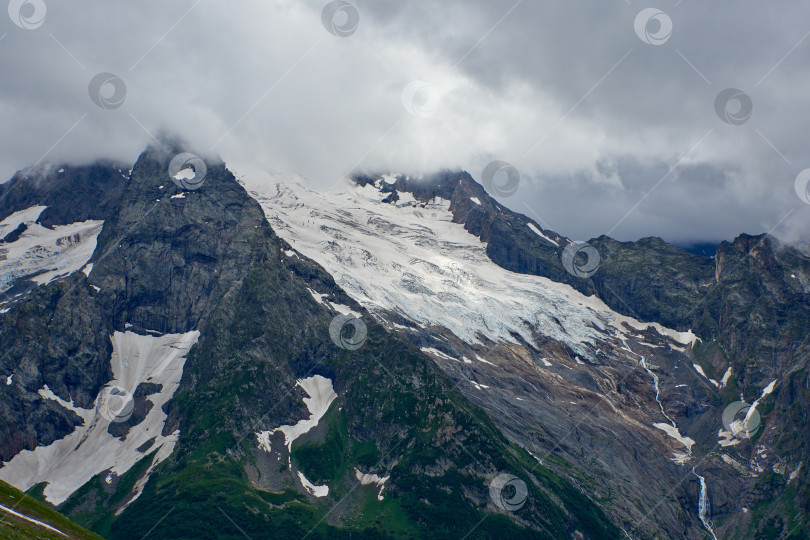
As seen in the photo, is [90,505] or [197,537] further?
[90,505]

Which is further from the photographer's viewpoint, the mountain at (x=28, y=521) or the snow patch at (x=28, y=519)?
the snow patch at (x=28, y=519)

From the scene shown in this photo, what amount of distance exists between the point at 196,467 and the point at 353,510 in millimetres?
51920

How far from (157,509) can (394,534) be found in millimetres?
69560

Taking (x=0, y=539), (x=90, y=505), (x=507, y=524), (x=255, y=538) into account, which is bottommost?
(x=90, y=505)

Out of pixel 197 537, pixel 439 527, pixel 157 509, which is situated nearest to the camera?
pixel 197 537

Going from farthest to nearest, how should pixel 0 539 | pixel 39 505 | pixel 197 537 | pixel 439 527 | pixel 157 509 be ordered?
pixel 439 527
pixel 157 509
pixel 197 537
pixel 39 505
pixel 0 539

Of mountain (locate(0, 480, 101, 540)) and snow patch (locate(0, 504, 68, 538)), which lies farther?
snow patch (locate(0, 504, 68, 538))

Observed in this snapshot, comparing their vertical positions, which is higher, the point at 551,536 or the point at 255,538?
the point at 551,536

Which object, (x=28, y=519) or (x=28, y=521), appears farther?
(x=28, y=519)

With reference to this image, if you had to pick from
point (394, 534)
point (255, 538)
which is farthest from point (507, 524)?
point (255, 538)

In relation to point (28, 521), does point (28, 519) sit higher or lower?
lower

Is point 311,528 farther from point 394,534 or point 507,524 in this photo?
point 507,524

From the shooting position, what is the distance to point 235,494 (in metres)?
186

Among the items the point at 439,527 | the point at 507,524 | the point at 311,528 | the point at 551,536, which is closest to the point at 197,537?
the point at 311,528
